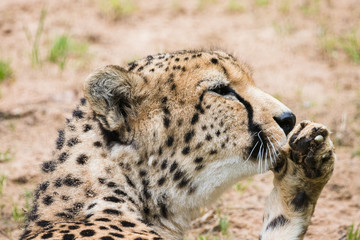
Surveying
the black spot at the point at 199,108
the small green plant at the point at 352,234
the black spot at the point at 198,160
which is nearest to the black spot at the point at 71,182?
the black spot at the point at 198,160

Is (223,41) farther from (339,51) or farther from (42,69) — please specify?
(42,69)

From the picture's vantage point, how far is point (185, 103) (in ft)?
10.7

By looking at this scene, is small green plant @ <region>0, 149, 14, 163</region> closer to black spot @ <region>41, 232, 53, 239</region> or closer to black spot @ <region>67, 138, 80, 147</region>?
black spot @ <region>67, 138, 80, 147</region>

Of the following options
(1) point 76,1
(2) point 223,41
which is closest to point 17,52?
(1) point 76,1

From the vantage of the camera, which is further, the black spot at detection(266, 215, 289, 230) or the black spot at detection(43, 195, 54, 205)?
the black spot at detection(266, 215, 289, 230)

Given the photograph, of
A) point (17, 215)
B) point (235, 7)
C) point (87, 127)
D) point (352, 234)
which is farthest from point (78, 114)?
point (235, 7)

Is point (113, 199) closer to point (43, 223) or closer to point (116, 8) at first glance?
point (43, 223)

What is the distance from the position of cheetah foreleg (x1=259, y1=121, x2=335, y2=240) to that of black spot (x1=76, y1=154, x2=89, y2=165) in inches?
37.4

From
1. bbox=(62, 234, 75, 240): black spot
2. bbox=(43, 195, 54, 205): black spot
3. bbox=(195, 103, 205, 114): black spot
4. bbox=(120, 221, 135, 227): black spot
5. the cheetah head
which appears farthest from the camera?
bbox=(195, 103, 205, 114): black spot

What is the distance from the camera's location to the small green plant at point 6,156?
195 inches

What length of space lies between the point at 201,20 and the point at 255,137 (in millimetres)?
4716

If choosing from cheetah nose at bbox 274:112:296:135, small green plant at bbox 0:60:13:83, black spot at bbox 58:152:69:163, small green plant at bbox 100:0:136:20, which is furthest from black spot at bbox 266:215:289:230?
small green plant at bbox 100:0:136:20

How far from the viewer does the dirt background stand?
4.55 metres

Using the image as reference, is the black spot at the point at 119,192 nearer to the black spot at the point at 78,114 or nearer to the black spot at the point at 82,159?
the black spot at the point at 82,159
